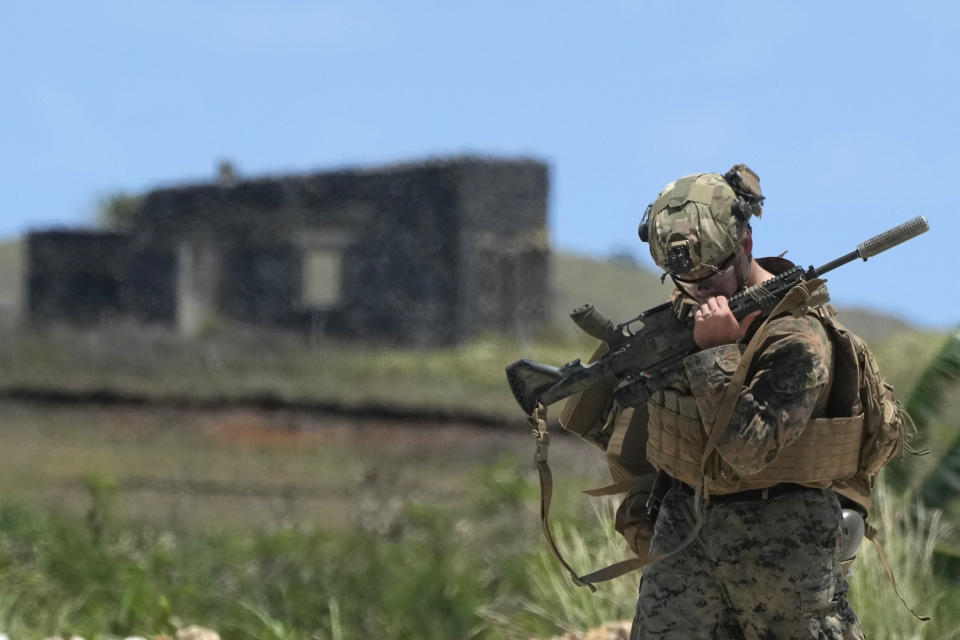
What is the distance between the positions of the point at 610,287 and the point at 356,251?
24.6 metres

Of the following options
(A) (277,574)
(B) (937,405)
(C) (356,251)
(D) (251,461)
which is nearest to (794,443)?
(B) (937,405)

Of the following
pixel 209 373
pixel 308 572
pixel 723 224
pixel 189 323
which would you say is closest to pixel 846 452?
pixel 723 224

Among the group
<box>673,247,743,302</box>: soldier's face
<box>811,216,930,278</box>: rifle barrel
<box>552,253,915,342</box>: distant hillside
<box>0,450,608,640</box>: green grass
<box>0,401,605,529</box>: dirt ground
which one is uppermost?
<box>811,216,930,278</box>: rifle barrel

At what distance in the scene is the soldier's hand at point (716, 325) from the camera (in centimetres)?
334

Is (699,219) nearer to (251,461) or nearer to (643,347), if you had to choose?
(643,347)

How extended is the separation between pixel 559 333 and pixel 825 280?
19.4 m

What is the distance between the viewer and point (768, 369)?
329cm

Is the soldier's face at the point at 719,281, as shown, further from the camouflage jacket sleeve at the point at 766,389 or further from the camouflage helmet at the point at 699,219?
the camouflage jacket sleeve at the point at 766,389

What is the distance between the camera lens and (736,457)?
325 centimetres

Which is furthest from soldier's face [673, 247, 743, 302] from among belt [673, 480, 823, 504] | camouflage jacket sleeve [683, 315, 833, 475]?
belt [673, 480, 823, 504]

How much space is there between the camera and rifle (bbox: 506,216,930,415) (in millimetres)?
3395

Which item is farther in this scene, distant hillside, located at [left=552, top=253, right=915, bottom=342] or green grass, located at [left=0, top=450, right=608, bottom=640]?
distant hillside, located at [left=552, top=253, right=915, bottom=342]

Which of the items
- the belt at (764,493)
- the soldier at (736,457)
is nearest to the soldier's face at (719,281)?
the soldier at (736,457)

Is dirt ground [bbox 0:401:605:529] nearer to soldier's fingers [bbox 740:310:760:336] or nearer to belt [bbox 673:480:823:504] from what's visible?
belt [bbox 673:480:823:504]
